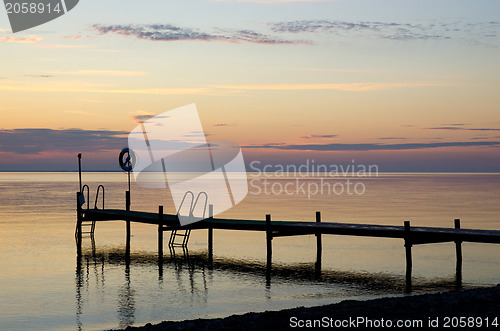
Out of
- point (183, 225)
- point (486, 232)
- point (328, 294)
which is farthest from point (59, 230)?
point (486, 232)

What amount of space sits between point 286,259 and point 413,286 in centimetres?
660

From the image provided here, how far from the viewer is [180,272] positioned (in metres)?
21.5

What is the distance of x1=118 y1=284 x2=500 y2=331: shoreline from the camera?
35.3 feet

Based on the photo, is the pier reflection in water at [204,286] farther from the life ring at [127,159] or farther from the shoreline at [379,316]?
the life ring at [127,159]

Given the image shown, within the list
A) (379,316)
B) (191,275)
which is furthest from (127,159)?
(379,316)

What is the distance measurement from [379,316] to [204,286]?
8476 millimetres

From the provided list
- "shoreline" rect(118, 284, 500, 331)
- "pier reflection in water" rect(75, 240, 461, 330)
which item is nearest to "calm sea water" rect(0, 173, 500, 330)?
"pier reflection in water" rect(75, 240, 461, 330)

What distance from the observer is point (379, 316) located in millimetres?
11422

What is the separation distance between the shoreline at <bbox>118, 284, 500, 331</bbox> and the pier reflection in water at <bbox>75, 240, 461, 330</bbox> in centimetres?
320

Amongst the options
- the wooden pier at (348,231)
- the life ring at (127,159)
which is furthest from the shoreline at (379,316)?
the life ring at (127,159)

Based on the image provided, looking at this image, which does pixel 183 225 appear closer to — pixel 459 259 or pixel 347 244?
pixel 347 244

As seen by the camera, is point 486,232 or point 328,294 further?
point 486,232

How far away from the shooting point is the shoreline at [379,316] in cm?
1075

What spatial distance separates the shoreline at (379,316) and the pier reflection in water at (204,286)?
3200 millimetres
